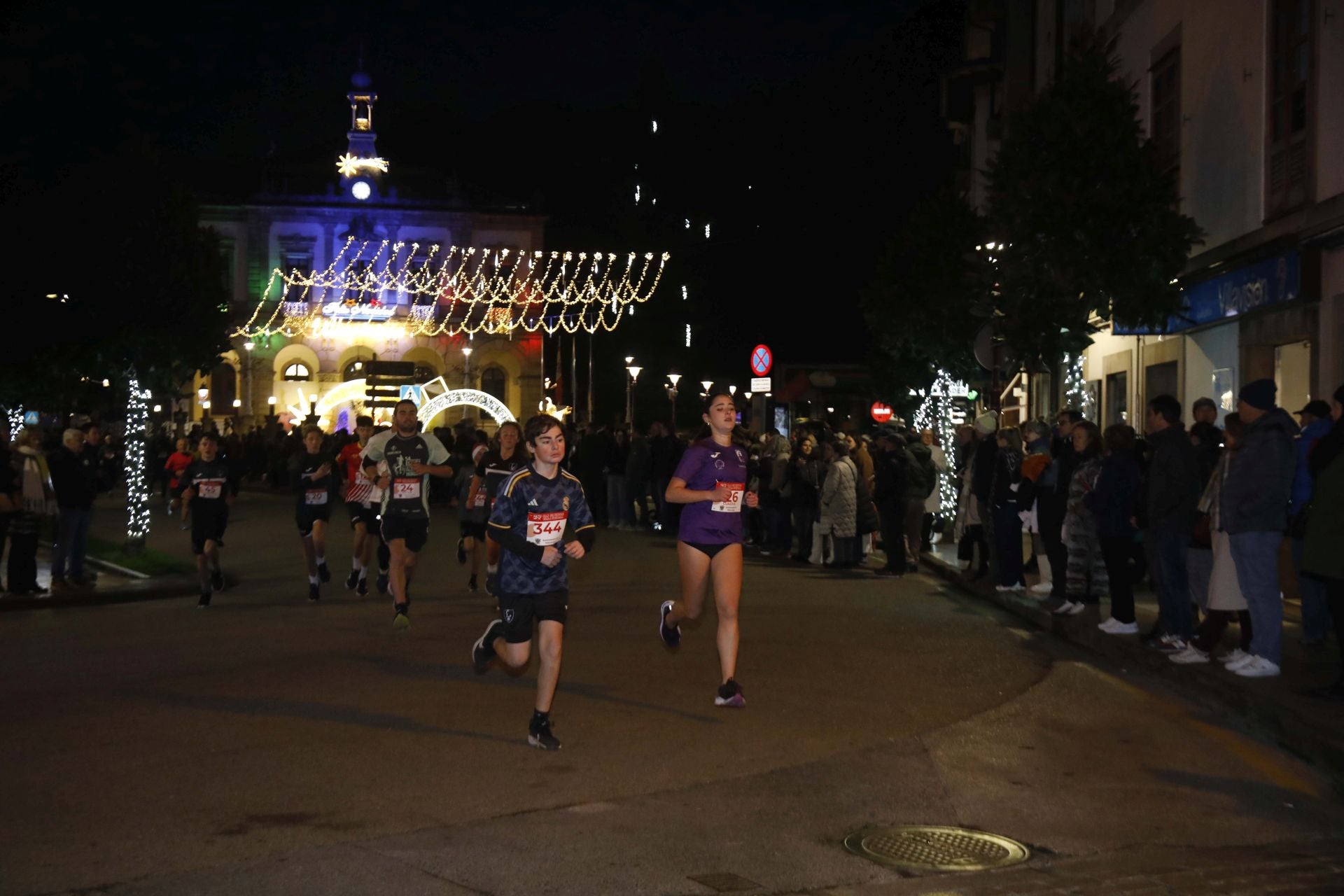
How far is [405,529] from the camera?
1354cm

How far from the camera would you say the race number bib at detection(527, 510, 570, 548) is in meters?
8.27

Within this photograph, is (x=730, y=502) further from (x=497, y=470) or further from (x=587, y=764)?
(x=497, y=470)

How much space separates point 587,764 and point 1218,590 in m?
5.11

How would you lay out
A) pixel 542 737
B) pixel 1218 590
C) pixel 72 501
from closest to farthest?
pixel 542 737 → pixel 1218 590 → pixel 72 501

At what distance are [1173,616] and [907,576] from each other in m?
7.32

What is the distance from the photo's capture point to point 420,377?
55.0 m

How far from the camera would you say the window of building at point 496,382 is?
242 feet

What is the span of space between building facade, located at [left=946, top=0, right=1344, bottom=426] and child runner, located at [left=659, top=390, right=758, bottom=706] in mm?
8879

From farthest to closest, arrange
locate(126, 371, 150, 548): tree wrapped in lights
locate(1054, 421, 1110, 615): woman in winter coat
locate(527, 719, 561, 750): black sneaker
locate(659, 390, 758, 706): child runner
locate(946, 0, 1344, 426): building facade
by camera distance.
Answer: locate(126, 371, 150, 548): tree wrapped in lights, locate(946, 0, 1344, 426): building facade, locate(1054, 421, 1110, 615): woman in winter coat, locate(659, 390, 758, 706): child runner, locate(527, 719, 561, 750): black sneaker

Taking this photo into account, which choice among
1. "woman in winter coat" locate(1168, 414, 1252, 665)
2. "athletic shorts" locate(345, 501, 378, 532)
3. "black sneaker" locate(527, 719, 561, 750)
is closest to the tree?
"woman in winter coat" locate(1168, 414, 1252, 665)

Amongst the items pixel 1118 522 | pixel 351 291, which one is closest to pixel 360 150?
pixel 351 291

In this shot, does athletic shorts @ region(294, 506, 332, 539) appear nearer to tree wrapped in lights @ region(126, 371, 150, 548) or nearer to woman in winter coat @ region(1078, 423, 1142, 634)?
tree wrapped in lights @ region(126, 371, 150, 548)

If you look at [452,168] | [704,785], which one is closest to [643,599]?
[704,785]

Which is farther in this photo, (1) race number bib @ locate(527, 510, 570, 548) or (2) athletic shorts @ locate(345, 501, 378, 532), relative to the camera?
(2) athletic shorts @ locate(345, 501, 378, 532)
